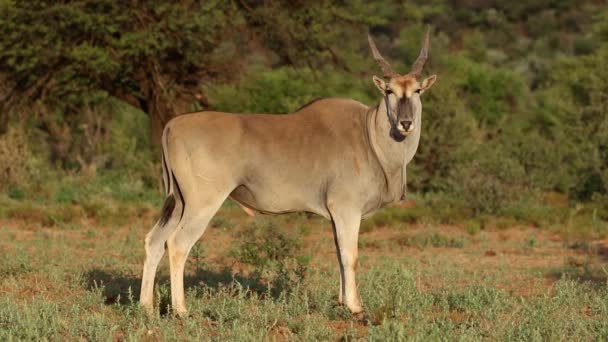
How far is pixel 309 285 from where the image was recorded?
30.4ft

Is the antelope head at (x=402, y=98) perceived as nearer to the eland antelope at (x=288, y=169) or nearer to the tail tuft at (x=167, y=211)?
the eland antelope at (x=288, y=169)

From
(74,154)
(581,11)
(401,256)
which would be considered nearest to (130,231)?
(401,256)

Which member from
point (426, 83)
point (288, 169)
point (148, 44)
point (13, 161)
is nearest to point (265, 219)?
point (288, 169)

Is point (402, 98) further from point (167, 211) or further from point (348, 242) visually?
point (167, 211)

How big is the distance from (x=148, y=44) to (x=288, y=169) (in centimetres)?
992

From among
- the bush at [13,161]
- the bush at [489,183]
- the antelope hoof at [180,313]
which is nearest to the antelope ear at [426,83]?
the antelope hoof at [180,313]

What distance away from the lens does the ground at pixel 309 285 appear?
22.2ft

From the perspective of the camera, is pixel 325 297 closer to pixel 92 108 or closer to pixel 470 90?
pixel 92 108

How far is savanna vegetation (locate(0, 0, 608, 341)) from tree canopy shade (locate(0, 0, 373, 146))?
41 millimetres

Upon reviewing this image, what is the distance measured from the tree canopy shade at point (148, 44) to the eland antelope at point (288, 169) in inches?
374

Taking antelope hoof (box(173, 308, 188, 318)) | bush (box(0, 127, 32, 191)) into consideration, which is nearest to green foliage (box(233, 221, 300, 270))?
antelope hoof (box(173, 308, 188, 318))

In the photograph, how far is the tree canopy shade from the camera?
17.0 metres

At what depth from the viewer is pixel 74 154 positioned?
84.0ft

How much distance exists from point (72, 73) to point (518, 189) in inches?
332
